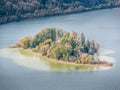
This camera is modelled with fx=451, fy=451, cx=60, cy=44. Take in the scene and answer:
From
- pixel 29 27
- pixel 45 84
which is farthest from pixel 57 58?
pixel 29 27

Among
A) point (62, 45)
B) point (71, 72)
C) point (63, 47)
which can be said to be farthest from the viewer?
point (62, 45)

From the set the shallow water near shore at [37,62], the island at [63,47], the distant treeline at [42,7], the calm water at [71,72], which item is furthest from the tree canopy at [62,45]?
the distant treeline at [42,7]

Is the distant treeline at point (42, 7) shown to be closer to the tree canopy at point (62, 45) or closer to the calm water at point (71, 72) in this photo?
the calm water at point (71, 72)

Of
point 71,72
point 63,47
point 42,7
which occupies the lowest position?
point 71,72

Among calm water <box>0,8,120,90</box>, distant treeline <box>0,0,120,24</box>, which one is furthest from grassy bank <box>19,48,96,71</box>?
distant treeline <box>0,0,120,24</box>

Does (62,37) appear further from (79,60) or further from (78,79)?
(78,79)

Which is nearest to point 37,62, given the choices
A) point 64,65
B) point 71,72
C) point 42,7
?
point 64,65

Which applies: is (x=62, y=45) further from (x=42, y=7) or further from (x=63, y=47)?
(x=42, y=7)

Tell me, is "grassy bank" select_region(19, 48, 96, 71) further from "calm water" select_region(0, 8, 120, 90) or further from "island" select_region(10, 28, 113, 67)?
"calm water" select_region(0, 8, 120, 90)
